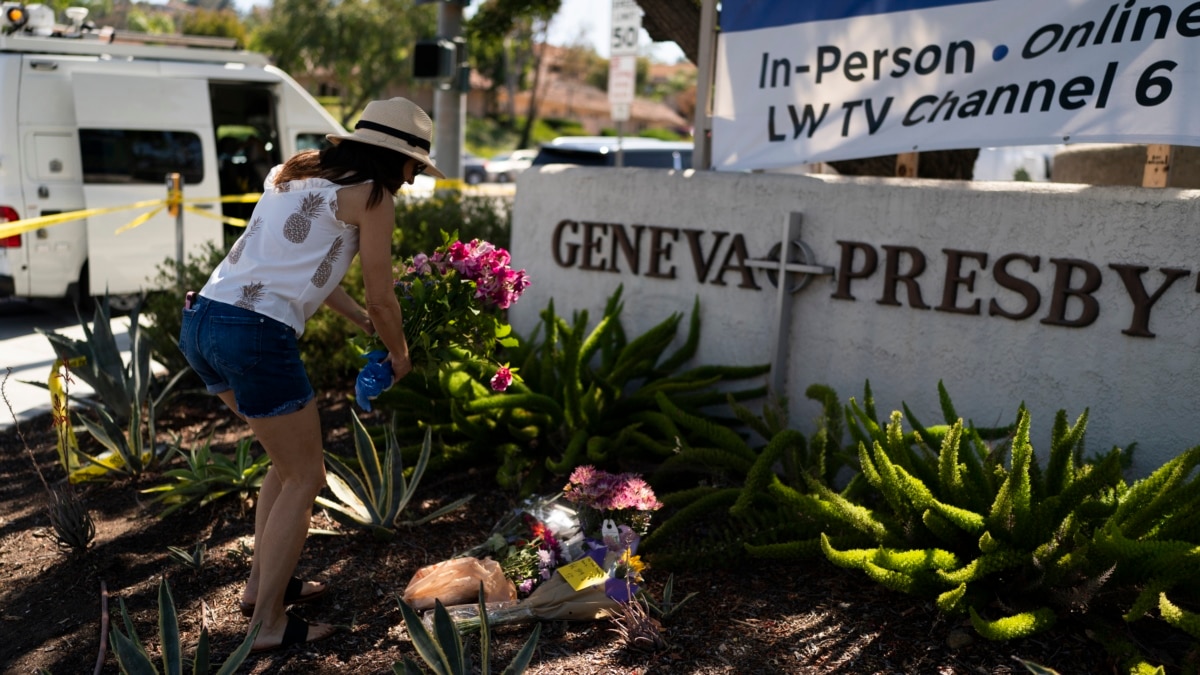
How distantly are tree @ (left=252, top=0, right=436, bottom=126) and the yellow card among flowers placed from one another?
136 feet

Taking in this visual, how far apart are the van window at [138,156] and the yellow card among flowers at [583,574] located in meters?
7.66

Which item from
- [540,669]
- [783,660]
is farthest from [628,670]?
[783,660]

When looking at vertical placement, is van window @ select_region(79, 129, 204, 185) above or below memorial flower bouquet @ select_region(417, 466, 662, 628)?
above

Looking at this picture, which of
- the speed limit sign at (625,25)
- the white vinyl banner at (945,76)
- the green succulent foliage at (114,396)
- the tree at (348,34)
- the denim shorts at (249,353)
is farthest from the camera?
the tree at (348,34)

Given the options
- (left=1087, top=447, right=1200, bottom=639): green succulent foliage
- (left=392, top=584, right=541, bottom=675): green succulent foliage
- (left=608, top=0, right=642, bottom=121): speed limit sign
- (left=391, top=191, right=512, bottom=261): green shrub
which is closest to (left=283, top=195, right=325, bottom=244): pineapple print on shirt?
(left=392, top=584, right=541, bottom=675): green succulent foliage

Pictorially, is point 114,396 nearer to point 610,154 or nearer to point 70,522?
point 70,522

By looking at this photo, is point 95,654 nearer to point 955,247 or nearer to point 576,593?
point 576,593

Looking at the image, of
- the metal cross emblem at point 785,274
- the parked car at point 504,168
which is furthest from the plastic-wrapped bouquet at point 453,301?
the parked car at point 504,168

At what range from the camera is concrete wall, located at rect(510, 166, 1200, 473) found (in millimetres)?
4148

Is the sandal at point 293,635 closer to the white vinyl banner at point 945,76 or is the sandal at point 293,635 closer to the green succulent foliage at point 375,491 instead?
the green succulent foliage at point 375,491

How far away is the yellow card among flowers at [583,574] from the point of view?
3389mm

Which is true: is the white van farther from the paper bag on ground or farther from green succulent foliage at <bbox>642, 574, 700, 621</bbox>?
green succulent foliage at <bbox>642, 574, 700, 621</bbox>

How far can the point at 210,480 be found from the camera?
4.44 meters

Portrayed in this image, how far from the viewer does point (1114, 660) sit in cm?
304
